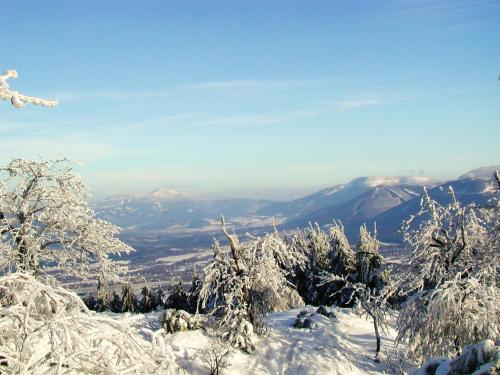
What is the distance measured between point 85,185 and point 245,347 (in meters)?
12.3

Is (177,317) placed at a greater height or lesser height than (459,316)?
lesser

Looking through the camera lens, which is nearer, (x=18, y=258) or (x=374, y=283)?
(x=18, y=258)

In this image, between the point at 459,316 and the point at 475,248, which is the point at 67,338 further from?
the point at 475,248

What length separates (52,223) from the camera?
68.5 feet

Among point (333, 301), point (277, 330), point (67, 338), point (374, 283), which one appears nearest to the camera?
point (67, 338)

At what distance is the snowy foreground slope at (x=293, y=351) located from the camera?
24000mm

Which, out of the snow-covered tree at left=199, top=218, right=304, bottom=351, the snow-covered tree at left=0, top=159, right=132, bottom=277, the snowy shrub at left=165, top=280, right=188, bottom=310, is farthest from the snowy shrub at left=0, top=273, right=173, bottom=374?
the snowy shrub at left=165, top=280, right=188, bottom=310

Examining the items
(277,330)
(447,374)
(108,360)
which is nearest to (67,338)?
(108,360)

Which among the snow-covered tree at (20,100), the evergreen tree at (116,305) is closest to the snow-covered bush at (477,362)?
the snow-covered tree at (20,100)

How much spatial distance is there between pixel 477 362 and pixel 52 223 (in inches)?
697

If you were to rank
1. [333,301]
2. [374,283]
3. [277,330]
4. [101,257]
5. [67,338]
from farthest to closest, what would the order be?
[333,301], [374,283], [277,330], [101,257], [67,338]

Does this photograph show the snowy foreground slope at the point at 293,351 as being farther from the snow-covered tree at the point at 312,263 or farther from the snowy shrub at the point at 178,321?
the snow-covered tree at the point at 312,263

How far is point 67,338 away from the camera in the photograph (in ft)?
18.1

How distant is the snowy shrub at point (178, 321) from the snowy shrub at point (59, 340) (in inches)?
797
